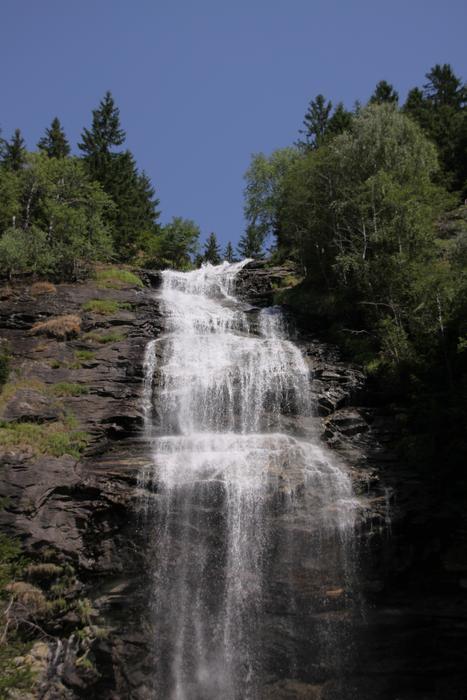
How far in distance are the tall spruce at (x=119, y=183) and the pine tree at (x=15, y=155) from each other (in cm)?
533

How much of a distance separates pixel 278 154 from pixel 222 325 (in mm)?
25910

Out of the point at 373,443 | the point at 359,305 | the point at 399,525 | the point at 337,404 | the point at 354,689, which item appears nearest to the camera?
the point at 354,689

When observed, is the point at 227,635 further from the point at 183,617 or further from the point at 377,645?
the point at 377,645

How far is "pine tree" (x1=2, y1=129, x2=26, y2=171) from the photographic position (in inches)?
1504

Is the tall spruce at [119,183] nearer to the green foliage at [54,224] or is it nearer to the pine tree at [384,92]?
the green foliage at [54,224]

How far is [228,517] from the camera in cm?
1571

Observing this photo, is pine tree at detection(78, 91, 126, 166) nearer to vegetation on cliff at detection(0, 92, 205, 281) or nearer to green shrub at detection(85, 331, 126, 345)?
vegetation on cliff at detection(0, 92, 205, 281)

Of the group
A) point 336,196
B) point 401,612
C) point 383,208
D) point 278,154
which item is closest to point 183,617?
point 401,612

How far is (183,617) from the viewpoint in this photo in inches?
575

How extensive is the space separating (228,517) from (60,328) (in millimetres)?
12129

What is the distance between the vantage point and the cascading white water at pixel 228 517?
14227 millimetres

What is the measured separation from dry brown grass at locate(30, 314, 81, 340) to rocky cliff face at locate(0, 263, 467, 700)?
437 centimetres

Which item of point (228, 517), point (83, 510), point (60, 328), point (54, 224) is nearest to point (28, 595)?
point (83, 510)

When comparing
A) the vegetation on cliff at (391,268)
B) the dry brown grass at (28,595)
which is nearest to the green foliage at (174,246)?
the vegetation on cliff at (391,268)
